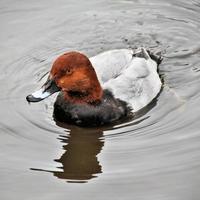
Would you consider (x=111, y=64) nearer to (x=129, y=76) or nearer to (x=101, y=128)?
(x=129, y=76)

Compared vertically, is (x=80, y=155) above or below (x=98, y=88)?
Answer: below

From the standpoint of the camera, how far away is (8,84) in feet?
26.9

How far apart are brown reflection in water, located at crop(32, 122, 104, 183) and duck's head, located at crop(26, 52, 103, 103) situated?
0.39 m

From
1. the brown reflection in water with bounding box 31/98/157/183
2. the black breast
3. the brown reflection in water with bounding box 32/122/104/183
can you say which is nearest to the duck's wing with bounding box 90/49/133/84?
the black breast

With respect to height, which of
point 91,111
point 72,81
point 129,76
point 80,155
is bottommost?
point 80,155

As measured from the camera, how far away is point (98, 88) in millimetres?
7332

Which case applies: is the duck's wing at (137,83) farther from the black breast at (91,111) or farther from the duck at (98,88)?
the black breast at (91,111)

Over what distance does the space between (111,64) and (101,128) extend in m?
0.97

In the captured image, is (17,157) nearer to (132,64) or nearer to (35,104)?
(35,104)

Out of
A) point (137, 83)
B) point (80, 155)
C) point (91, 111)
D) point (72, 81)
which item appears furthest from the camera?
point (137, 83)

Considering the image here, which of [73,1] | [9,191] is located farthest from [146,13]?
[9,191]

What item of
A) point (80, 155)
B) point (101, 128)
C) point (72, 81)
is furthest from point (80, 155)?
point (72, 81)

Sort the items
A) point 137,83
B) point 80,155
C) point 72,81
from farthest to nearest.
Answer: point 137,83, point 72,81, point 80,155

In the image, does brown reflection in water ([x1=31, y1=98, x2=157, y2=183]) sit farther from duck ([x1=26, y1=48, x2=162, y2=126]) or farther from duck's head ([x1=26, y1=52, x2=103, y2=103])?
duck's head ([x1=26, y1=52, x2=103, y2=103])
